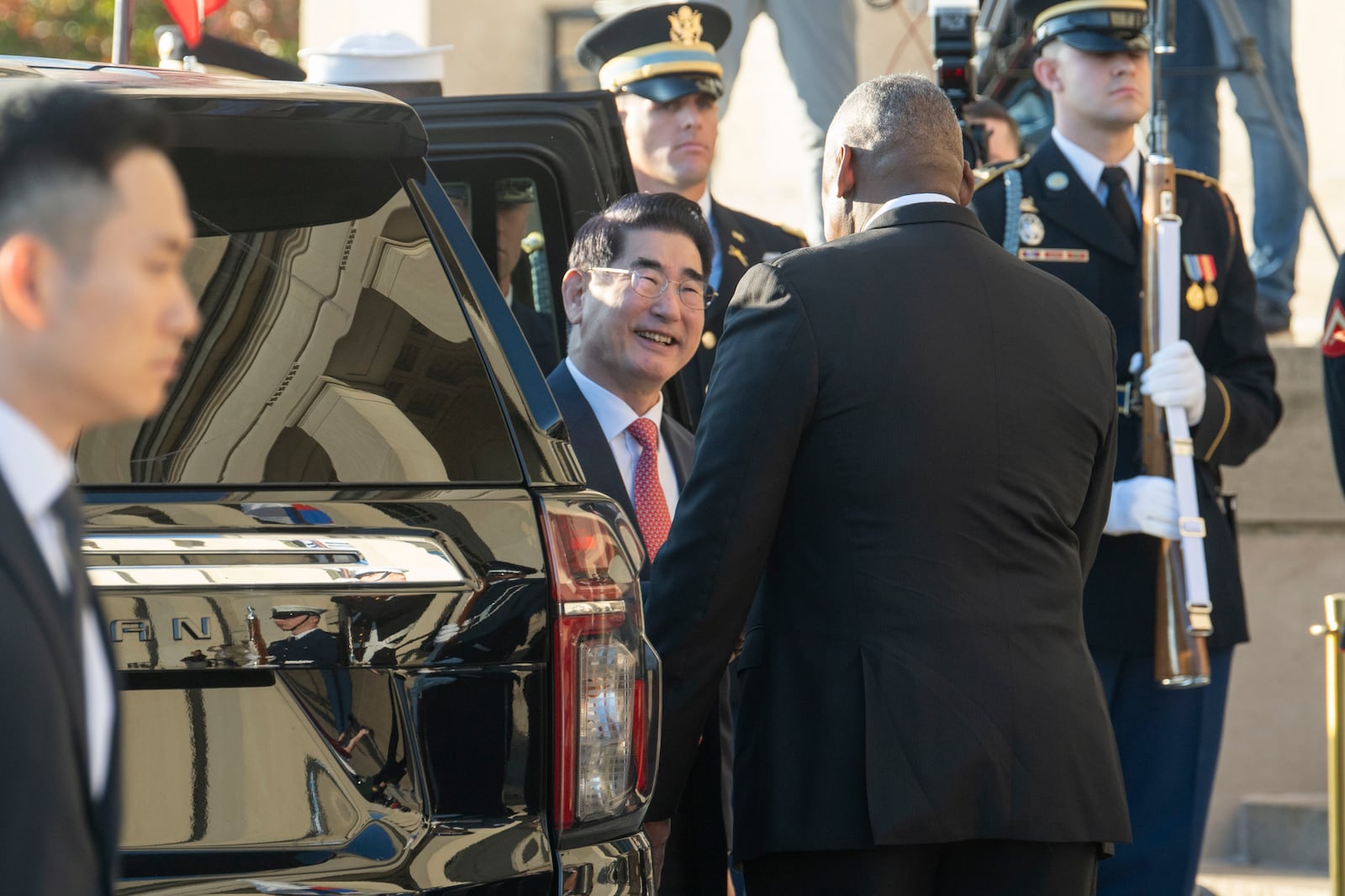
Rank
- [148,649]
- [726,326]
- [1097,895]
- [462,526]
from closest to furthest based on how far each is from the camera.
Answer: [148,649], [462,526], [726,326], [1097,895]

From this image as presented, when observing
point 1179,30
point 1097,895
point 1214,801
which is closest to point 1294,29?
point 1179,30

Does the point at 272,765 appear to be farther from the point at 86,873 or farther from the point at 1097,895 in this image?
the point at 1097,895

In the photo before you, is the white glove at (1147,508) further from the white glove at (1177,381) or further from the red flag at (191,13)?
the red flag at (191,13)

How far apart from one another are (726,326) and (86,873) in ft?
5.28

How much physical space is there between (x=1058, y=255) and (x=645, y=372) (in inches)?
57.0

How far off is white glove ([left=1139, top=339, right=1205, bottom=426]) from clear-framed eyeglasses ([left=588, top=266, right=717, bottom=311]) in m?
1.22

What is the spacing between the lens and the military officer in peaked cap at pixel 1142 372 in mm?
4137

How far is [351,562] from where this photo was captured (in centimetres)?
202

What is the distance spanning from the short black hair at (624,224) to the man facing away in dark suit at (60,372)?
2.01 metres

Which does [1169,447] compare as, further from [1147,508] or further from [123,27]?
[123,27]

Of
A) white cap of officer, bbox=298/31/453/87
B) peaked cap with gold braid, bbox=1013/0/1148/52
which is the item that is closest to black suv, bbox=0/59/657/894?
peaked cap with gold braid, bbox=1013/0/1148/52

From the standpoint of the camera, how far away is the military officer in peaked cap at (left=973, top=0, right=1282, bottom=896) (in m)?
4.14

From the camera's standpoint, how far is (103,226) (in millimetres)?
1277

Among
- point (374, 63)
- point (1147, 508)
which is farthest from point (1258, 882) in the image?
point (374, 63)
